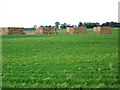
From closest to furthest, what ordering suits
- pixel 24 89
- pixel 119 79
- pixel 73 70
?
pixel 24 89, pixel 119 79, pixel 73 70

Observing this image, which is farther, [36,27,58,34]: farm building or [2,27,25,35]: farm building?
[36,27,58,34]: farm building

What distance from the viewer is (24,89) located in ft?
39.6

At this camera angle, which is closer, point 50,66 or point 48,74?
point 48,74

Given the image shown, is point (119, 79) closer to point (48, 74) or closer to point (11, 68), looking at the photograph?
point (48, 74)

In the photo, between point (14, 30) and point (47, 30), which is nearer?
point (14, 30)

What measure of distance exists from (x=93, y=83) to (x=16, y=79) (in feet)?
10.1

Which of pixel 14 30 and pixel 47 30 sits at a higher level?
pixel 14 30

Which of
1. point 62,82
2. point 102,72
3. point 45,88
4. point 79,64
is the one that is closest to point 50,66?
point 79,64

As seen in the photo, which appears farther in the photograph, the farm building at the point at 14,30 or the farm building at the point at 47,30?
the farm building at the point at 47,30

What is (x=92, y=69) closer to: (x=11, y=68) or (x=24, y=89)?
(x=11, y=68)

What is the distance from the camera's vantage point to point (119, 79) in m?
13.9

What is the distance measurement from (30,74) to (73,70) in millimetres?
2144

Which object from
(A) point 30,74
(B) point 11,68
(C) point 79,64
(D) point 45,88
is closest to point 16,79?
(A) point 30,74

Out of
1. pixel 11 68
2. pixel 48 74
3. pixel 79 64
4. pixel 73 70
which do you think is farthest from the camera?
pixel 79 64
